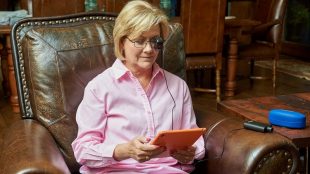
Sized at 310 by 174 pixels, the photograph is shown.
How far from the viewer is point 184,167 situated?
57.9 inches

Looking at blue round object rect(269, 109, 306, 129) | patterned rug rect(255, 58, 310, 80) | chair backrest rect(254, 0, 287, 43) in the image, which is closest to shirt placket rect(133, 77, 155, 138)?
blue round object rect(269, 109, 306, 129)

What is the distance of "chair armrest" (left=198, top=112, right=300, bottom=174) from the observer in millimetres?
1263

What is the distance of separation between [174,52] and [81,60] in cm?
40

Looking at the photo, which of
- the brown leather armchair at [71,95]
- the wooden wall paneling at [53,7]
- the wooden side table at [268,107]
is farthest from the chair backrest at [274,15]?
the brown leather armchair at [71,95]

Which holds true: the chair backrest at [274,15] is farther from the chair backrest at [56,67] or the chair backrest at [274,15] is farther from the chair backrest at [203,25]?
the chair backrest at [56,67]

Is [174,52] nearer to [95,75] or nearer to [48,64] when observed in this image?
[95,75]

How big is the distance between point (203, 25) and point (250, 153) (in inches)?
94.7

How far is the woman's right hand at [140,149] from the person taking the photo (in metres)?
1.20

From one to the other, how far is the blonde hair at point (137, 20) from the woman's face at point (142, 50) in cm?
2

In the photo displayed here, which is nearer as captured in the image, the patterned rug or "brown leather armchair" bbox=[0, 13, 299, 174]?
"brown leather armchair" bbox=[0, 13, 299, 174]

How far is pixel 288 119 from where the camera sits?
1.48m

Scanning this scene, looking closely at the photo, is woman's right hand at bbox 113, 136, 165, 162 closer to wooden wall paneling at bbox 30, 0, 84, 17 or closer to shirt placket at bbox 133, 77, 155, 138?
shirt placket at bbox 133, 77, 155, 138

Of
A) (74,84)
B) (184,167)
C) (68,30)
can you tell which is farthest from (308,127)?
(68,30)

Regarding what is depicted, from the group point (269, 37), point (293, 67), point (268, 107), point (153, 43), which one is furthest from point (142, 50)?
point (293, 67)
